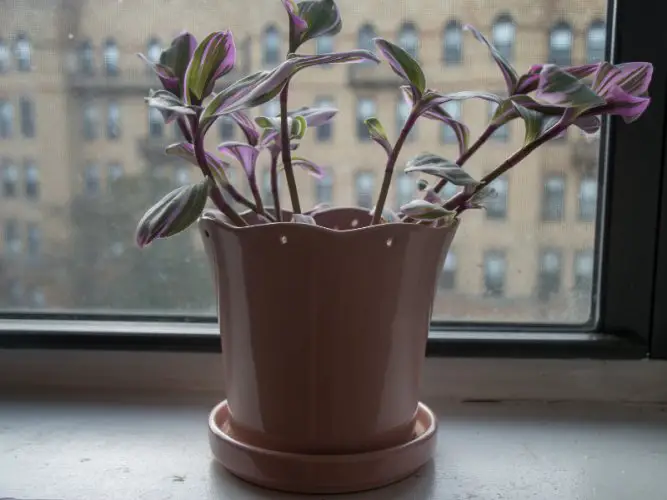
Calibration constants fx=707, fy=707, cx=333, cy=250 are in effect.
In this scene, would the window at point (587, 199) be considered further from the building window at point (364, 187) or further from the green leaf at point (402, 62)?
the green leaf at point (402, 62)

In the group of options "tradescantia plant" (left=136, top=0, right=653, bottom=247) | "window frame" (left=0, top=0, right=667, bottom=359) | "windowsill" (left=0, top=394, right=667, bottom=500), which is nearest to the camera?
"tradescantia plant" (left=136, top=0, right=653, bottom=247)

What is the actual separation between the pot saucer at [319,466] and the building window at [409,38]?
429 millimetres

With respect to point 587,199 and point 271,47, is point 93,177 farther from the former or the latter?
point 587,199

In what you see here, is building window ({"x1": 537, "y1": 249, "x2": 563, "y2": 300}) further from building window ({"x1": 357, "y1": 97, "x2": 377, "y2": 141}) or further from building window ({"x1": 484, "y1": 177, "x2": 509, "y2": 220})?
building window ({"x1": 357, "y1": 97, "x2": 377, "y2": 141})

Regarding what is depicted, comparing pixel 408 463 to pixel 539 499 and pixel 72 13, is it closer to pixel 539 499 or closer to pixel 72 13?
pixel 539 499

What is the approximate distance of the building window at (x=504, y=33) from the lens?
31.0 inches

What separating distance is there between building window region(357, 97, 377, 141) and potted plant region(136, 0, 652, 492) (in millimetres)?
227

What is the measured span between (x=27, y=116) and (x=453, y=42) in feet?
1.65

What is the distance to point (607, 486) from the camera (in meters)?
0.60

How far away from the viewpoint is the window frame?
718mm

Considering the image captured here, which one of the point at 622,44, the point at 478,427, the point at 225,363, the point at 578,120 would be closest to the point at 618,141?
the point at 622,44

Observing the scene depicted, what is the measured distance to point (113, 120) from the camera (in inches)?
32.7

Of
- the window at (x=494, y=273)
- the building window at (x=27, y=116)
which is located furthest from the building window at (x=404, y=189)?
the building window at (x=27, y=116)

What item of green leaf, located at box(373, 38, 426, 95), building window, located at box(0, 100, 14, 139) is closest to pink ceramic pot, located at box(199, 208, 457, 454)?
green leaf, located at box(373, 38, 426, 95)
